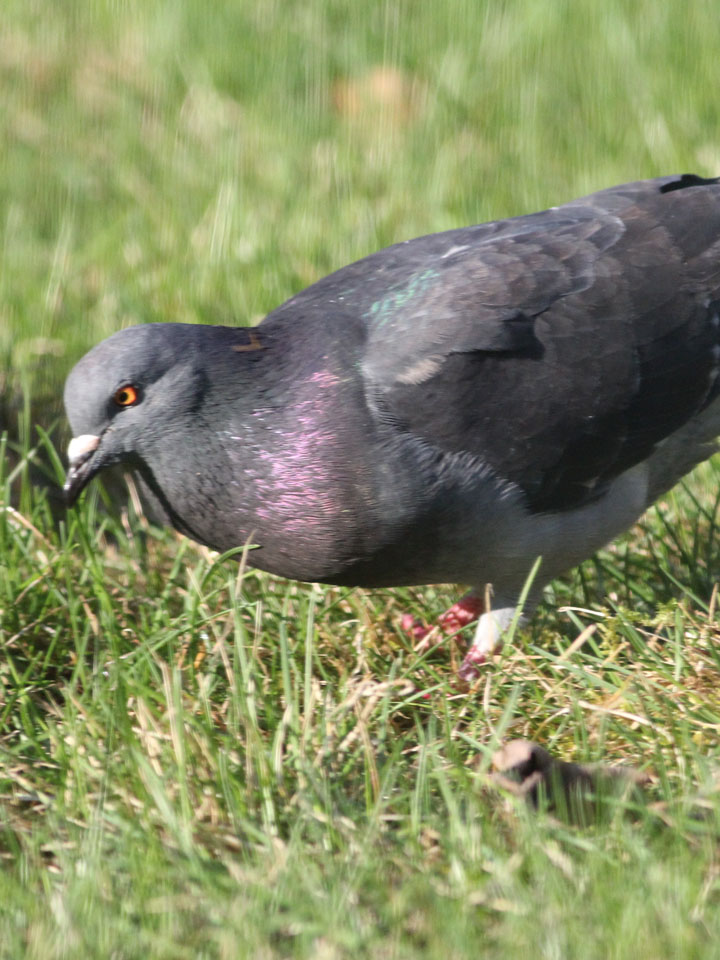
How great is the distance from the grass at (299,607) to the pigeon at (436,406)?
0.84 ft

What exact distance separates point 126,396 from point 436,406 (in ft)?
2.76

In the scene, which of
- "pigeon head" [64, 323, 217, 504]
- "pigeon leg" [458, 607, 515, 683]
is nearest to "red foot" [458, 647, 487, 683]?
"pigeon leg" [458, 607, 515, 683]

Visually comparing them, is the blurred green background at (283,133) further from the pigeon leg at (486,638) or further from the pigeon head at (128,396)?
the pigeon leg at (486,638)

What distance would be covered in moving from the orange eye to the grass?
1.81ft

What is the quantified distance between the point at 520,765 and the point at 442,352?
1.18 m

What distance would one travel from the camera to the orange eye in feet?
11.8

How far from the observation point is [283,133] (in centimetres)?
671

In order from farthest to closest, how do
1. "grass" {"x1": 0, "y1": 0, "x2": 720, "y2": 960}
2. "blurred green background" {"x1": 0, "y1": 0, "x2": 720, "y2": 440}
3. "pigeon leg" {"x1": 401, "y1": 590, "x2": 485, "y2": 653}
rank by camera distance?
"blurred green background" {"x1": 0, "y1": 0, "x2": 720, "y2": 440} → "pigeon leg" {"x1": 401, "y1": 590, "x2": 485, "y2": 653} → "grass" {"x1": 0, "y1": 0, "x2": 720, "y2": 960}

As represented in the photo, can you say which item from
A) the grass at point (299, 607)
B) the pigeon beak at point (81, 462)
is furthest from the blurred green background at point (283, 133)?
the pigeon beak at point (81, 462)

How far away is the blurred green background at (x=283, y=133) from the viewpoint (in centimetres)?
582

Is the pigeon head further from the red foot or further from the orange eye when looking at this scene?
the red foot

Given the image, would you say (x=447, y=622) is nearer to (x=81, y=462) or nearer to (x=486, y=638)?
(x=486, y=638)

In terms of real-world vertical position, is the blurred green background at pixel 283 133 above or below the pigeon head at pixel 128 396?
above

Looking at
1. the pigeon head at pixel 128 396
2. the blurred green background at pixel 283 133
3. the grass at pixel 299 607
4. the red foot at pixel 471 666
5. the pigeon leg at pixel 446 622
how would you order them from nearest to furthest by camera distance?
the grass at pixel 299 607 < the pigeon head at pixel 128 396 < the red foot at pixel 471 666 < the pigeon leg at pixel 446 622 < the blurred green background at pixel 283 133
